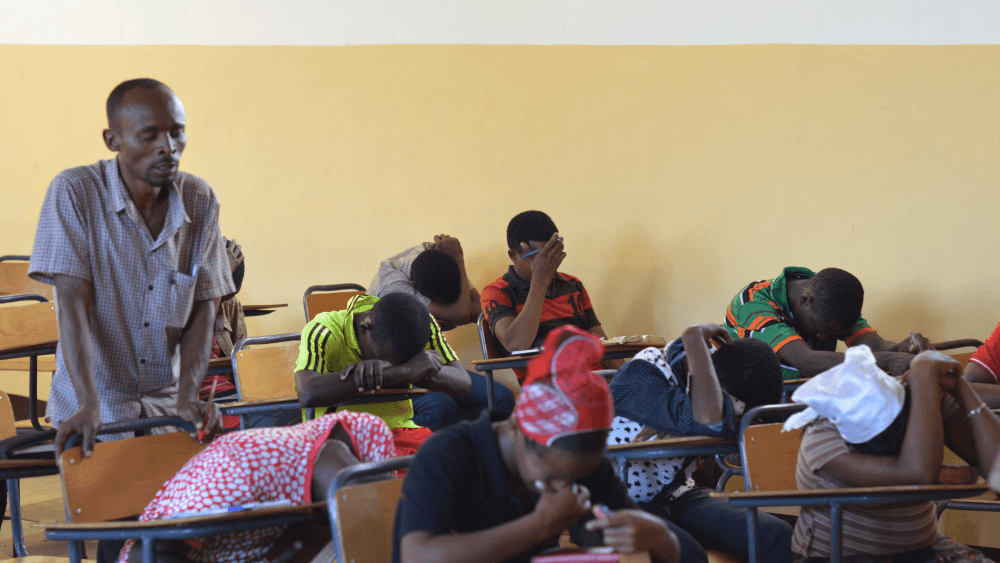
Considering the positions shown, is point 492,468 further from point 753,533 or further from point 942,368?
point 942,368

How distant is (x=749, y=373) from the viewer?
2416 millimetres

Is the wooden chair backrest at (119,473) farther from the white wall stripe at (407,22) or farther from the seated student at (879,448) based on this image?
the white wall stripe at (407,22)

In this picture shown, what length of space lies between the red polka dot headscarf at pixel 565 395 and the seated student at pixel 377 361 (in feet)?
4.00

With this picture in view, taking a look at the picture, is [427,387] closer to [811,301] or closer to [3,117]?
[811,301]

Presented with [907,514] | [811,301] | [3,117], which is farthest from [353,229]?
[907,514]

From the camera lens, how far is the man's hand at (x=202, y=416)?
6.81 feet

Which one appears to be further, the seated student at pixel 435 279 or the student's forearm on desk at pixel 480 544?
the seated student at pixel 435 279

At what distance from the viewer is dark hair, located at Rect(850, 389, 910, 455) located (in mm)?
2010

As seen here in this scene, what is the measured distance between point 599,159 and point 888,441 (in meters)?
2.61

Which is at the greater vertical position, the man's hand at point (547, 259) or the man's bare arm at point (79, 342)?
the man's hand at point (547, 259)

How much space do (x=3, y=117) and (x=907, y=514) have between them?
4.76 metres

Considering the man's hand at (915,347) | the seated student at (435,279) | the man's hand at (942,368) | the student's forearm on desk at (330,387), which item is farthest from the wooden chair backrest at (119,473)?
the man's hand at (915,347)

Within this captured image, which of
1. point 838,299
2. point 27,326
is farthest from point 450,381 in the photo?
point 27,326

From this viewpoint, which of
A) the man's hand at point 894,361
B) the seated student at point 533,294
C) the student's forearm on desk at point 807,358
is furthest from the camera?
the seated student at point 533,294
